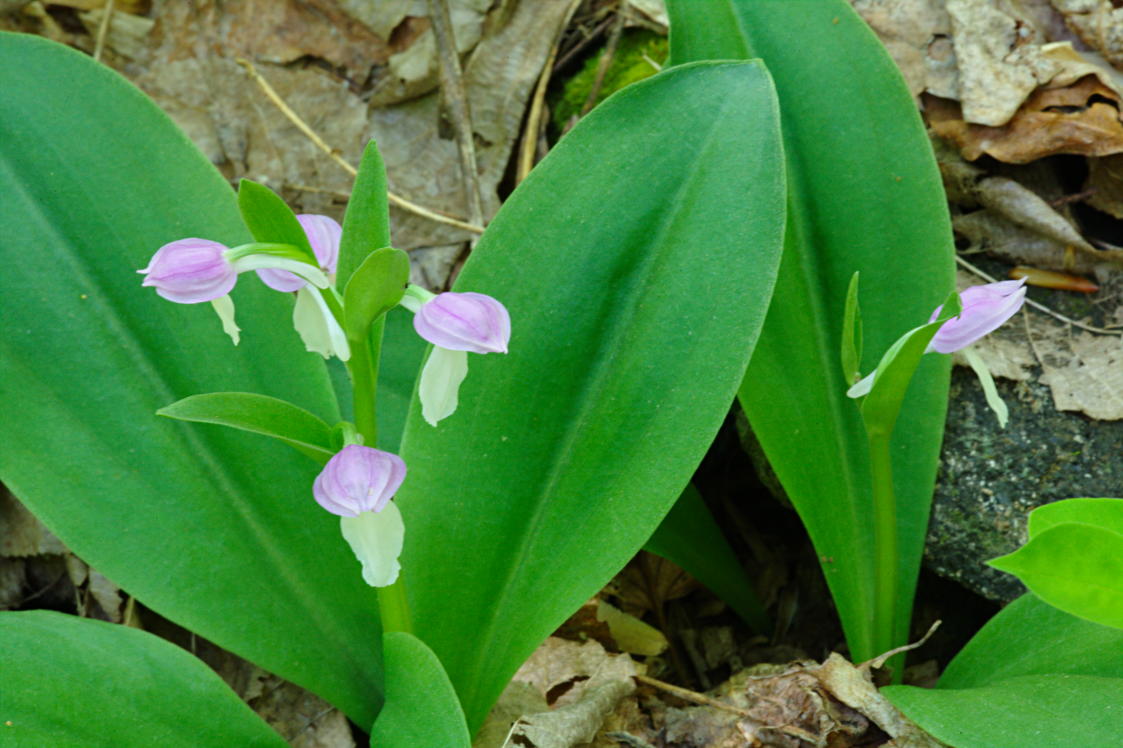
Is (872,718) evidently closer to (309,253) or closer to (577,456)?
(577,456)

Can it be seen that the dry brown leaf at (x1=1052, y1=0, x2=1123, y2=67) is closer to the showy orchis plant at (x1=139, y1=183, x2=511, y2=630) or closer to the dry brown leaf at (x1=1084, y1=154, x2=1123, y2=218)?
the dry brown leaf at (x1=1084, y1=154, x2=1123, y2=218)

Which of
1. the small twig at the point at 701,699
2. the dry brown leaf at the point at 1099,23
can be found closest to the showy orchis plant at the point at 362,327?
the small twig at the point at 701,699

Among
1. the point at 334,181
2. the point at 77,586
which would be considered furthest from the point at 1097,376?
the point at 77,586

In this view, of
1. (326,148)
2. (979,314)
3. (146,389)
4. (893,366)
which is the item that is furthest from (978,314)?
(326,148)

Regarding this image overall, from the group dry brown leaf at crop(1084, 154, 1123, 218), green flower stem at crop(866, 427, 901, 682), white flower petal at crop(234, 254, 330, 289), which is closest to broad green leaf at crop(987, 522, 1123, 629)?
green flower stem at crop(866, 427, 901, 682)

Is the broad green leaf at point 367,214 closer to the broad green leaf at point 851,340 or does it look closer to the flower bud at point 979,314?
the broad green leaf at point 851,340

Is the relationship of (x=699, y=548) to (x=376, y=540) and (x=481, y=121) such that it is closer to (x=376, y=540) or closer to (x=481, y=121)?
(x=376, y=540)
